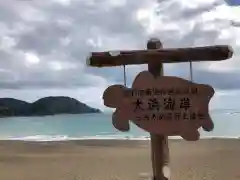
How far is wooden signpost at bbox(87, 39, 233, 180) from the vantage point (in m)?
4.09

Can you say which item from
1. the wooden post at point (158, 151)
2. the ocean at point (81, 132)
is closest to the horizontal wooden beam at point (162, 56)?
the wooden post at point (158, 151)

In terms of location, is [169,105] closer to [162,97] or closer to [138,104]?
[162,97]

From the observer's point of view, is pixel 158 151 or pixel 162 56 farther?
pixel 158 151

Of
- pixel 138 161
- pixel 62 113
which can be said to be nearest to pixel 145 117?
pixel 138 161

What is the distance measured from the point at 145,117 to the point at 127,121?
0.53 ft

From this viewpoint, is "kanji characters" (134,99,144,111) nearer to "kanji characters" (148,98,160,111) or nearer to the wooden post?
"kanji characters" (148,98,160,111)

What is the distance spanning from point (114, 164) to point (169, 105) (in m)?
9.54

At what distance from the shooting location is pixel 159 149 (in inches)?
169

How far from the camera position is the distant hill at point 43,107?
58.0 metres

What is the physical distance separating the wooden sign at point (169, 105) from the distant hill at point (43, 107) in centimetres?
5415

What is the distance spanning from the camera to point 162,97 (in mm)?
4102

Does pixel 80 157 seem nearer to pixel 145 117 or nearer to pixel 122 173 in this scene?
pixel 122 173

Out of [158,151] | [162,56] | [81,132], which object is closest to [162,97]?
[162,56]

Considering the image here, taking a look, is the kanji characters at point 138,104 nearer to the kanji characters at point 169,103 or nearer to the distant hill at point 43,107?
the kanji characters at point 169,103
